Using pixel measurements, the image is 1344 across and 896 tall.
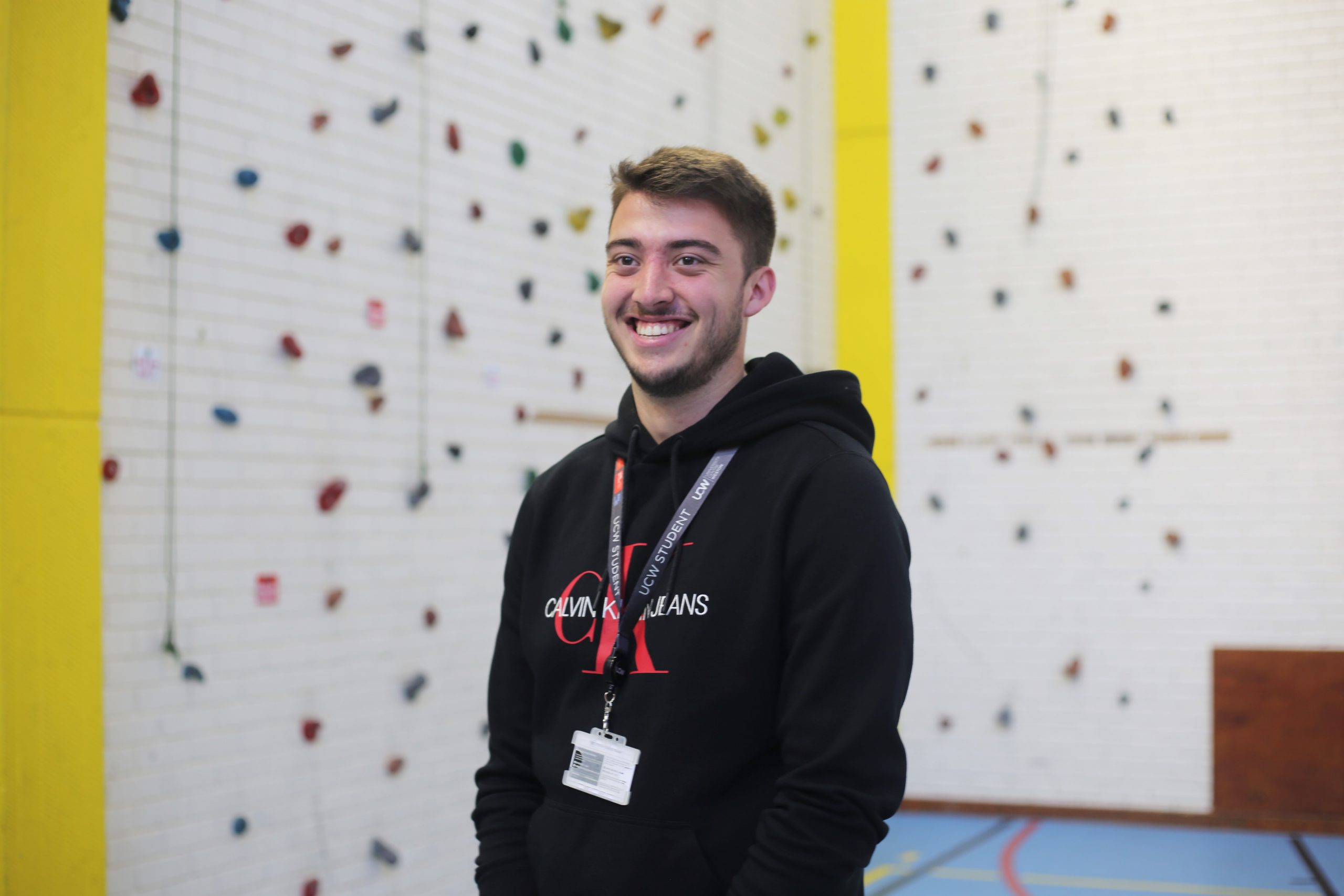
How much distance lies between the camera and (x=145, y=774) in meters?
2.93

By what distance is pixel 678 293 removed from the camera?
1585mm

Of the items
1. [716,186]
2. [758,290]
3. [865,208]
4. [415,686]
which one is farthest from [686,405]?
[865,208]

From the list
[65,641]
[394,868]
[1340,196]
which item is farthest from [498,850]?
[1340,196]

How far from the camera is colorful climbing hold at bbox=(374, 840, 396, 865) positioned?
3.64 meters

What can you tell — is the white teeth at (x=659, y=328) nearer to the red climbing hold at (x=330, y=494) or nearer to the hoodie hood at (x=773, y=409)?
the hoodie hood at (x=773, y=409)

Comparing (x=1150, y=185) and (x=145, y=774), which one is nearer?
(x=145, y=774)

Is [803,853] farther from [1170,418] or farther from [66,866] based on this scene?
[1170,418]

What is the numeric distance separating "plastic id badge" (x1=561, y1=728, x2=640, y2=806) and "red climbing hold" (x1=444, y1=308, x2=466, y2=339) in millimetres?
2565

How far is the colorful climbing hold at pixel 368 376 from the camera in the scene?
3.62 m

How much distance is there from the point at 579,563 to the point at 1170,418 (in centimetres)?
465

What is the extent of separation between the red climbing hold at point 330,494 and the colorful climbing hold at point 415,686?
2.15 feet

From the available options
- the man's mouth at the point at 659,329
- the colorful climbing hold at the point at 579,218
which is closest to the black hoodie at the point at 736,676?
the man's mouth at the point at 659,329

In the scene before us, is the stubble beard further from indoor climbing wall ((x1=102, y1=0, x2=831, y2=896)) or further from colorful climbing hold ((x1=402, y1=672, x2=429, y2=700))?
colorful climbing hold ((x1=402, y1=672, x2=429, y2=700))

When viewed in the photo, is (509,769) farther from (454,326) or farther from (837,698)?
(454,326)
